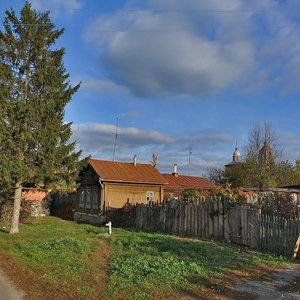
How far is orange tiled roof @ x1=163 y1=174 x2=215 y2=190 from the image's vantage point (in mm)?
39756

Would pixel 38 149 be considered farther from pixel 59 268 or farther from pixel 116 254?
pixel 59 268

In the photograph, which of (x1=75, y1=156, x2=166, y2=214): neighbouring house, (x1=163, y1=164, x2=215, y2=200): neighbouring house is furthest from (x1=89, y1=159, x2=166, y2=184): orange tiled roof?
(x1=163, y1=164, x2=215, y2=200): neighbouring house

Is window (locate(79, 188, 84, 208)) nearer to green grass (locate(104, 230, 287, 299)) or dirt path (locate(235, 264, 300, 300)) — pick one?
green grass (locate(104, 230, 287, 299))

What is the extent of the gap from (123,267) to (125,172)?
22.9 metres

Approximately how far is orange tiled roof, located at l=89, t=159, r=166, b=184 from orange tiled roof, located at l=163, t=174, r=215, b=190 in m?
4.47

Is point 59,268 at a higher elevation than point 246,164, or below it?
below

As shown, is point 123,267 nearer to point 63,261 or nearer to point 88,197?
point 63,261

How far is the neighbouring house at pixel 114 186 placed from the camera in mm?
30734

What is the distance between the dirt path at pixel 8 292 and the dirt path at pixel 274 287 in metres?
4.46

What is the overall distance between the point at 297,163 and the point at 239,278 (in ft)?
149

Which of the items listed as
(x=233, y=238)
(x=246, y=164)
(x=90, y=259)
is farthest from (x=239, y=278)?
(x=246, y=164)

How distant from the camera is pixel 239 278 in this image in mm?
9578

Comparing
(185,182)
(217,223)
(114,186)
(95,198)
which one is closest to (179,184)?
(185,182)

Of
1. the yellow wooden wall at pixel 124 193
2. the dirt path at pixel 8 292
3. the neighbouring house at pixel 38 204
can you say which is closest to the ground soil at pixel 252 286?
the dirt path at pixel 8 292
